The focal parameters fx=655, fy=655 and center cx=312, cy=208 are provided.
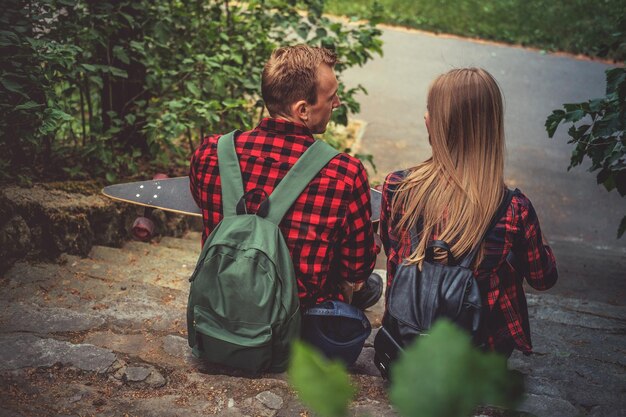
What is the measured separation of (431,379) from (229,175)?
2.07 metres

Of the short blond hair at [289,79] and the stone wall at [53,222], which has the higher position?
the short blond hair at [289,79]

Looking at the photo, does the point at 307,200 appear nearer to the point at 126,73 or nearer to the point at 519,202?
the point at 519,202

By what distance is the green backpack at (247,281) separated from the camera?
2.41 m

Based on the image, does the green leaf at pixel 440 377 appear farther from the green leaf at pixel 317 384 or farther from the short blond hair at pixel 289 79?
the short blond hair at pixel 289 79

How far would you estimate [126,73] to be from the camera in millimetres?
4191

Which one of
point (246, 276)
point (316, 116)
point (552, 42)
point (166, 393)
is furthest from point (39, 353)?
point (552, 42)

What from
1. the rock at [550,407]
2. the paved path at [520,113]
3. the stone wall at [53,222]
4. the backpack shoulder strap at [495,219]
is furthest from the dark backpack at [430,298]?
the paved path at [520,113]

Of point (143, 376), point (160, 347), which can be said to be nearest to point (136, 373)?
point (143, 376)

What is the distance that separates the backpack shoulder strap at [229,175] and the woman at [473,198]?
0.65 metres

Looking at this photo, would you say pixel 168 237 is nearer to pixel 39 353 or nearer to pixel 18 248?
pixel 18 248

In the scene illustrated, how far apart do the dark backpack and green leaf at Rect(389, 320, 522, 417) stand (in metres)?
1.74

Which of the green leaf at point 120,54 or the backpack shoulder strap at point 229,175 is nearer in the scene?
the backpack shoulder strap at point 229,175

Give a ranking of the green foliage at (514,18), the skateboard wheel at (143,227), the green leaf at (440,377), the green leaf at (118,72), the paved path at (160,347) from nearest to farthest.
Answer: the green leaf at (440,377), the paved path at (160,347), the skateboard wheel at (143,227), the green leaf at (118,72), the green foliage at (514,18)

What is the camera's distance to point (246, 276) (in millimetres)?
2396
